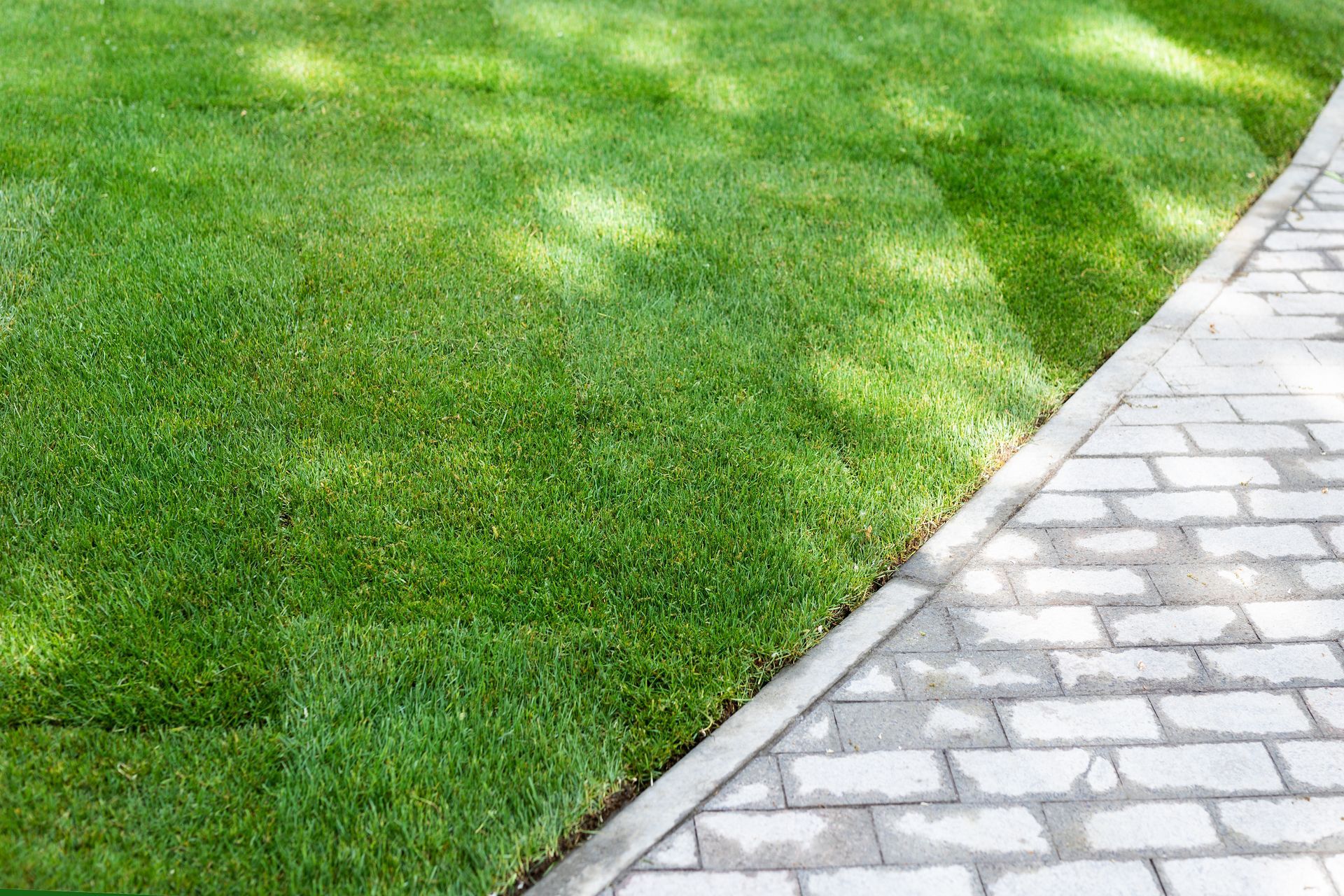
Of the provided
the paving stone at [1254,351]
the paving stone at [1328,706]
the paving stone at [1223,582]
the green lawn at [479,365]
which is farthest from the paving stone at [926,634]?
the paving stone at [1254,351]

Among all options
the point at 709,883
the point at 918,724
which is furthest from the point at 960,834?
the point at 709,883

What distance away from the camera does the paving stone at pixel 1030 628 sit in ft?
10.6

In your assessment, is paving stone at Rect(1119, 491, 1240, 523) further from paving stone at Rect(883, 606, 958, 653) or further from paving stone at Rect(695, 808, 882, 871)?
→ paving stone at Rect(695, 808, 882, 871)

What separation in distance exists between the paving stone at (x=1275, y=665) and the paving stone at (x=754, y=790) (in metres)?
1.33

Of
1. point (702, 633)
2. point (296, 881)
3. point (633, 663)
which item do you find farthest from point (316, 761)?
point (702, 633)

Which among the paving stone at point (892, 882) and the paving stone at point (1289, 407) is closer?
the paving stone at point (892, 882)

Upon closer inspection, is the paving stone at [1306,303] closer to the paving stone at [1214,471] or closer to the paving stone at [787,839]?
the paving stone at [1214,471]

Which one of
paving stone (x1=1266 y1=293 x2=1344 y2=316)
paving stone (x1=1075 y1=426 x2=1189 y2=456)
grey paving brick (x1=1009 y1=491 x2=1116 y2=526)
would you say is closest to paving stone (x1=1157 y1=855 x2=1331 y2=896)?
grey paving brick (x1=1009 y1=491 x2=1116 y2=526)

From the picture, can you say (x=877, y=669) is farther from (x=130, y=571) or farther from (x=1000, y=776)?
(x=130, y=571)

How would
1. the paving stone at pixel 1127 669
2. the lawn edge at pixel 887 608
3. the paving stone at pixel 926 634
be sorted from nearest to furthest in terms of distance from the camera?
the lawn edge at pixel 887 608, the paving stone at pixel 1127 669, the paving stone at pixel 926 634

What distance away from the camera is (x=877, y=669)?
3135mm

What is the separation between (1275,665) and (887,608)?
43.4 inches

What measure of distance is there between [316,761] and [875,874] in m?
1.36

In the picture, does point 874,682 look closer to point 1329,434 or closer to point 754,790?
point 754,790
